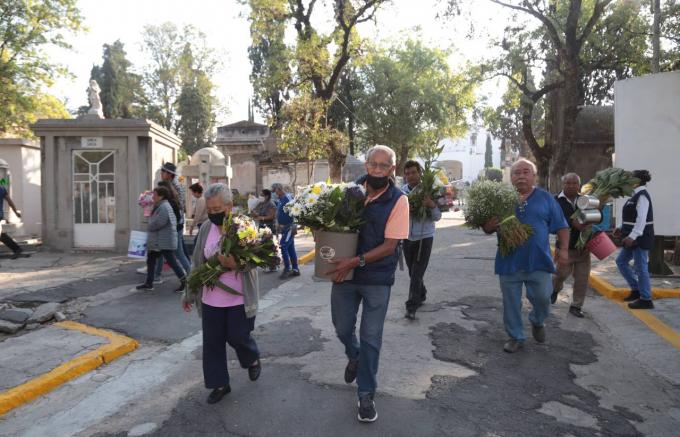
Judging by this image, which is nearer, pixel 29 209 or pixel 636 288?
pixel 636 288

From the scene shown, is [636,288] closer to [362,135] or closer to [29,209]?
[29,209]

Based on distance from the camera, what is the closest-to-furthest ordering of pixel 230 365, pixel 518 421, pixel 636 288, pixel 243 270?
pixel 518 421 < pixel 243 270 < pixel 230 365 < pixel 636 288

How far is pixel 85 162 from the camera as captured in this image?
1202 cm

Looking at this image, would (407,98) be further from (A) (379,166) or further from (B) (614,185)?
(A) (379,166)

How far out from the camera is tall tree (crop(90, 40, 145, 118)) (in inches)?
1761

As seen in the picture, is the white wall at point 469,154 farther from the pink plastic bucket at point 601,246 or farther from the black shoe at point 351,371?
the black shoe at point 351,371

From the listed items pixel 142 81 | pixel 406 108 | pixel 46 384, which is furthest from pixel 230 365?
pixel 142 81

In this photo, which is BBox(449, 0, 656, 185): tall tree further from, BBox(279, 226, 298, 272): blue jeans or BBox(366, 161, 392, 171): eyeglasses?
BBox(366, 161, 392, 171): eyeglasses

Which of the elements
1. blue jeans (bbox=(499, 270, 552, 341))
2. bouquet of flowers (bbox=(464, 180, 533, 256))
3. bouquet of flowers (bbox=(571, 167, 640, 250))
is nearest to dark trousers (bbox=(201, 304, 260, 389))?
bouquet of flowers (bbox=(464, 180, 533, 256))

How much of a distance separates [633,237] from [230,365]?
5273 mm

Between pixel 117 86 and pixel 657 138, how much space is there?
4607cm

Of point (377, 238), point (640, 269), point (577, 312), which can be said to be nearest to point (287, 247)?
point (577, 312)

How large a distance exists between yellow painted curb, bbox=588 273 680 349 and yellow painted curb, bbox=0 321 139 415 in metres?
5.81

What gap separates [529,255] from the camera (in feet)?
16.5
